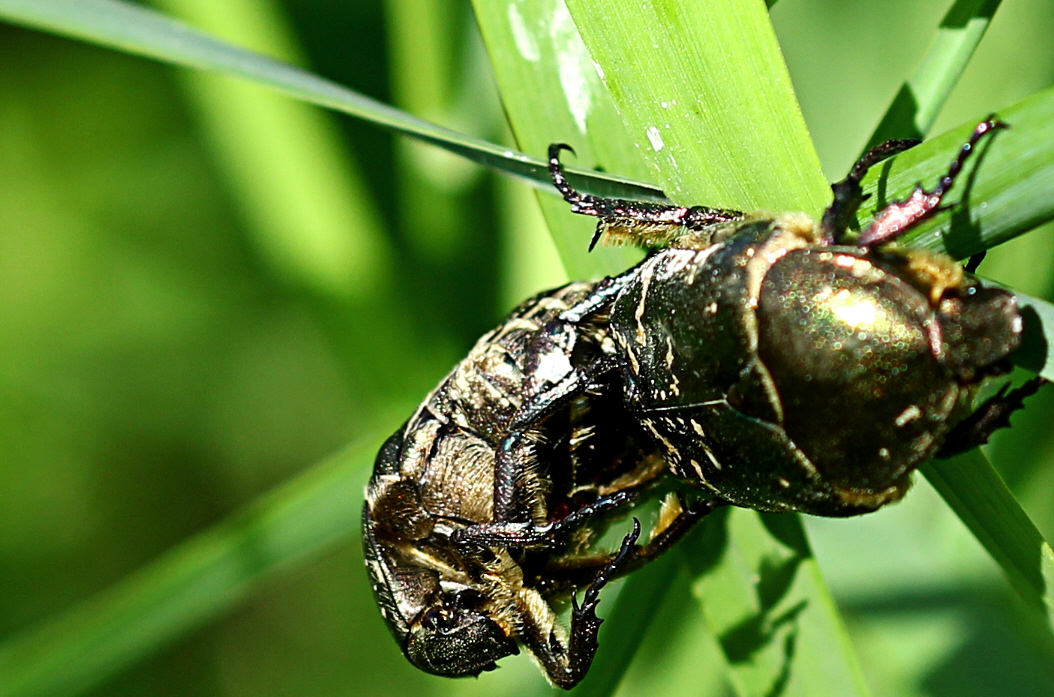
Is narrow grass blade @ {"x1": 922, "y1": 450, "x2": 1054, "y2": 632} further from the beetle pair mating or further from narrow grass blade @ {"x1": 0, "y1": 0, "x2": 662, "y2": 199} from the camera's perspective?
narrow grass blade @ {"x1": 0, "y1": 0, "x2": 662, "y2": 199}

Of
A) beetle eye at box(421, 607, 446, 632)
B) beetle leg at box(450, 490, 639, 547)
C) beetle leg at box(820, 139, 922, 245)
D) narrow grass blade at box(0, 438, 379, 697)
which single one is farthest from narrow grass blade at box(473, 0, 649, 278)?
beetle eye at box(421, 607, 446, 632)

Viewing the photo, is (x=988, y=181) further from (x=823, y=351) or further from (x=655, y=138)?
(x=655, y=138)

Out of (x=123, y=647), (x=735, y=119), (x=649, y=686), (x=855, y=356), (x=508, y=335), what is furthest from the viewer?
(x=649, y=686)

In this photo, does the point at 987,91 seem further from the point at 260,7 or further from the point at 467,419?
the point at 260,7

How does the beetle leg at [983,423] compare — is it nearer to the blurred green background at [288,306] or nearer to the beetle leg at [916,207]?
the beetle leg at [916,207]

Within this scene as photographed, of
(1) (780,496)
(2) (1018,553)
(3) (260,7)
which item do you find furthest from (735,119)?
(3) (260,7)

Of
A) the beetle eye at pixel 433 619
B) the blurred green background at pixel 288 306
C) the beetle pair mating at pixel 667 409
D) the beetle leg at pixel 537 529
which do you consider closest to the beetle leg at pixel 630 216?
the beetle pair mating at pixel 667 409
